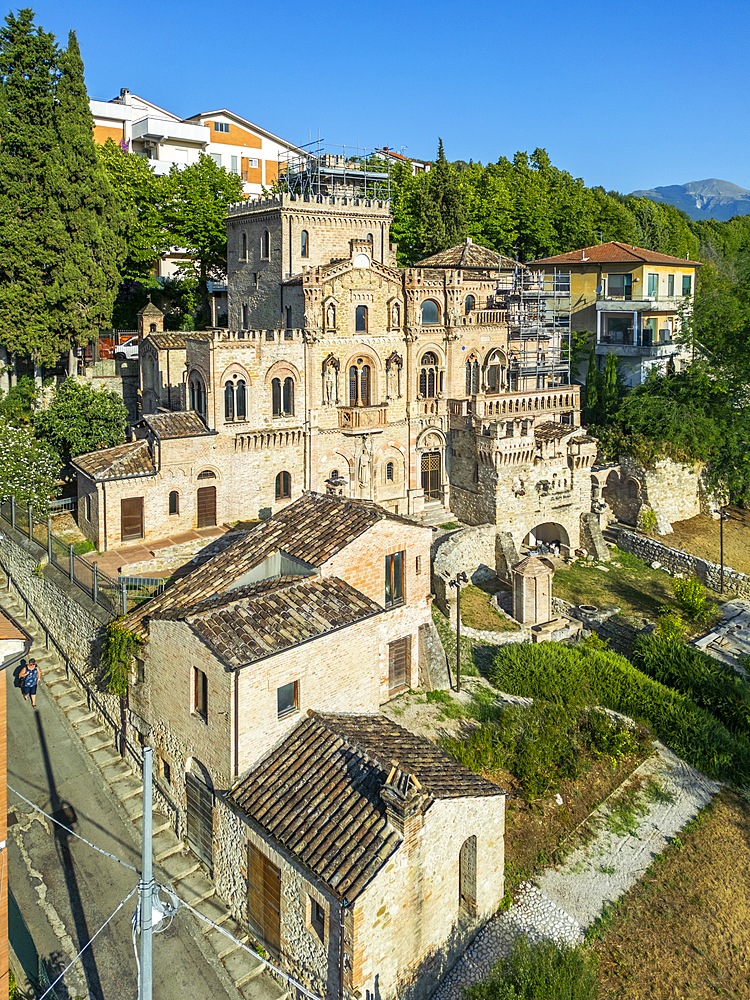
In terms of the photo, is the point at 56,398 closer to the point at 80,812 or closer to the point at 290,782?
the point at 80,812

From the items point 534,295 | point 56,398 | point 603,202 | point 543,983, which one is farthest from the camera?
point 603,202

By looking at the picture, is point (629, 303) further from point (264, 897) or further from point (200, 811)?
point (264, 897)

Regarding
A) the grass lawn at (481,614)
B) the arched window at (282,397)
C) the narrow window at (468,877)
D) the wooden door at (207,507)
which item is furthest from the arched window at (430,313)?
the narrow window at (468,877)

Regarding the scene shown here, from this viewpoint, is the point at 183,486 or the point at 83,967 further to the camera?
the point at 183,486

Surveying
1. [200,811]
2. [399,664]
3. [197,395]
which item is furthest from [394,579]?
[197,395]

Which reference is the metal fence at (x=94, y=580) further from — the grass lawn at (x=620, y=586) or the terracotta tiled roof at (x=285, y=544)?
the grass lawn at (x=620, y=586)

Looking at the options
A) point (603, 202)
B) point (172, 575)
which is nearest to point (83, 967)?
point (172, 575)
